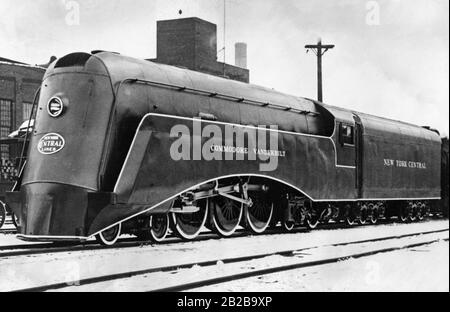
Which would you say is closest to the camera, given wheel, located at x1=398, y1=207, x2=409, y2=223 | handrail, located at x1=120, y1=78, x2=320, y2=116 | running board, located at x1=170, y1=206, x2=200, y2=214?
handrail, located at x1=120, y1=78, x2=320, y2=116

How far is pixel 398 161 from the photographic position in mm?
19344

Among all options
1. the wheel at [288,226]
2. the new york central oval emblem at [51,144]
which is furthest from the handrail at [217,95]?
the wheel at [288,226]

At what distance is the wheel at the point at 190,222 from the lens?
1159cm

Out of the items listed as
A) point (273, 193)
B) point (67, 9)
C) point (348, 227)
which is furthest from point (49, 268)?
point (348, 227)

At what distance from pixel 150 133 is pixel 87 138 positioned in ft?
3.38

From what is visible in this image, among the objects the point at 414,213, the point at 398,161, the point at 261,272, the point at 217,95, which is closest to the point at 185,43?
the point at 414,213

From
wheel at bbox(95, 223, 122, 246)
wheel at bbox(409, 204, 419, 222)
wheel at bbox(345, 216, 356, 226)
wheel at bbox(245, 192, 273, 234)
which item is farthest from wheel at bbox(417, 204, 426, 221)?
wheel at bbox(95, 223, 122, 246)

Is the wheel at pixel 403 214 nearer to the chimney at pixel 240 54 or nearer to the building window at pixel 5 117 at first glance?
the building window at pixel 5 117

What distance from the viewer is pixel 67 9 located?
8812 millimetres

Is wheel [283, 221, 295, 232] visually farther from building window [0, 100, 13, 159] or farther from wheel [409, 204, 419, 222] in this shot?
building window [0, 100, 13, 159]

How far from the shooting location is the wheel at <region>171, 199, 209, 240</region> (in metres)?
11.6

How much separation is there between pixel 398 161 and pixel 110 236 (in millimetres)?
11389

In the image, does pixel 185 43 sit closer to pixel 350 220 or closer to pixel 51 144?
pixel 350 220

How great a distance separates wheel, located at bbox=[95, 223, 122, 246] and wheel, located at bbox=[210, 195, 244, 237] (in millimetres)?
2202
